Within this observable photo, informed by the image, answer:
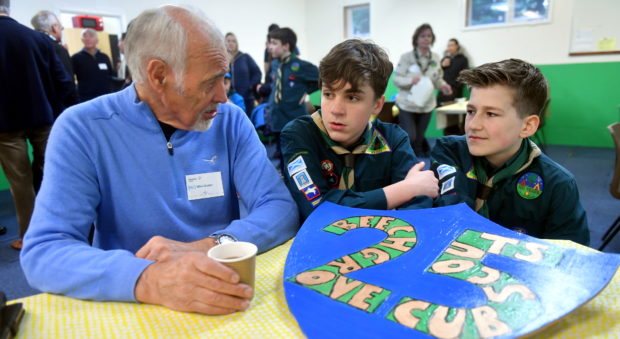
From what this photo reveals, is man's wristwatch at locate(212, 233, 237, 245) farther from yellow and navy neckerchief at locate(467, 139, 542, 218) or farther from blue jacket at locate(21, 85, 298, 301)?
yellow and navy neckerchief at locate(467, 139, 542, 218)

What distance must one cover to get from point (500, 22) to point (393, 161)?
690 centimetres

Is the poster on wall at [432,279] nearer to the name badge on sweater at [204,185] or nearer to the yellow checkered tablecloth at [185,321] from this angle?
the yellow checkered tablecloth at [185,321]

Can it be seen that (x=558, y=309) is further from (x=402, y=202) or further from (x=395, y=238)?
(x=402, y=202)

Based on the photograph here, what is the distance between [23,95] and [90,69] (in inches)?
89.1

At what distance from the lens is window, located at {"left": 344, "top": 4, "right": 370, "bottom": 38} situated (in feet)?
28.6

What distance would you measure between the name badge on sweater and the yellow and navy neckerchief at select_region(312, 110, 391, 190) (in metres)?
0.45

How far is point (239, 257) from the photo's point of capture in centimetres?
82

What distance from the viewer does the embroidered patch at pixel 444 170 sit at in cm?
148

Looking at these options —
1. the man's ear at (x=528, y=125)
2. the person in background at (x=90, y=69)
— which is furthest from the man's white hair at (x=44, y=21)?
the man's ear at (x=528, y=125)

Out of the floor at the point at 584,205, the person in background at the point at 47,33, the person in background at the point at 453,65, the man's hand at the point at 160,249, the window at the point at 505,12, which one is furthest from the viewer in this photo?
the person in background at the point at 453,65

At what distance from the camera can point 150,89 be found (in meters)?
1.22

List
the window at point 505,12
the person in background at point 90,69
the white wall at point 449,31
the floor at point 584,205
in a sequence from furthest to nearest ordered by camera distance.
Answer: the window at point 505,12 < the white wall at point 449,31 < the person in background at point 90,69 < the floor at point 584,205

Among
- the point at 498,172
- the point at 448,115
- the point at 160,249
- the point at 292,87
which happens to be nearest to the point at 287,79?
the point at 292,87

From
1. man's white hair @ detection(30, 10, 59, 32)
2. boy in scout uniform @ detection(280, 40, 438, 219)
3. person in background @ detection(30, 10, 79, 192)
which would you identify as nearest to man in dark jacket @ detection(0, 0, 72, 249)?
person in background @ detection(30, 10, 79, 192)
